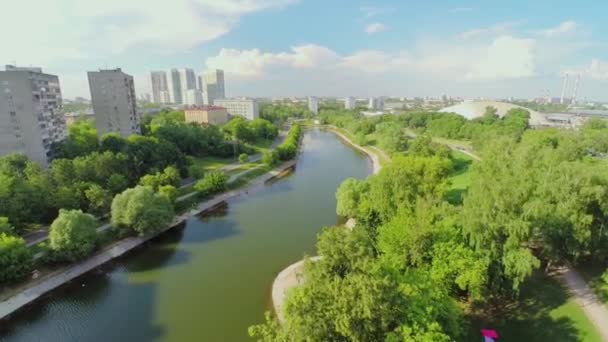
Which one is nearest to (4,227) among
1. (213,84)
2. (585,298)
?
(585,298)

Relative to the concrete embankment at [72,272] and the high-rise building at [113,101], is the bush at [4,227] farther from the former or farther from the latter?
the high-rise building at [113,101]

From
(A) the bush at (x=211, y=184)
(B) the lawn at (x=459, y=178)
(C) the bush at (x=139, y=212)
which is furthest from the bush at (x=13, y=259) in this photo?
(B) the lawn at (x=459, y=178)

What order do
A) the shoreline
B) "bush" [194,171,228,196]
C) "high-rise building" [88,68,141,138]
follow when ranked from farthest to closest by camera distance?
"high-rise building" [88,68,141,138], "bush" [194,171,228,196], the shoreline

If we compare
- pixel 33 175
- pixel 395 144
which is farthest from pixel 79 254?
pixel 395 144

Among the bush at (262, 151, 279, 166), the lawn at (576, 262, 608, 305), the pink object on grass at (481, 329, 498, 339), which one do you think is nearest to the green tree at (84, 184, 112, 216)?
the bush at (262, 151, 279, 166)

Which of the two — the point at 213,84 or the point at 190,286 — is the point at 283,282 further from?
the point at 213,84

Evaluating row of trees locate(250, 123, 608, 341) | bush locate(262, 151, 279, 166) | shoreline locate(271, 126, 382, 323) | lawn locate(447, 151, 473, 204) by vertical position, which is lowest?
shoreline locate(271, 126, 382, 323)

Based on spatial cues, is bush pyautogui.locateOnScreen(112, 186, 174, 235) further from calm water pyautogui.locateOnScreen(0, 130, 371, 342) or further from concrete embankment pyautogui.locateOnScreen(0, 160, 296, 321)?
calm water pyautogui.locateOnScreen(0, 130, 371, 342)
